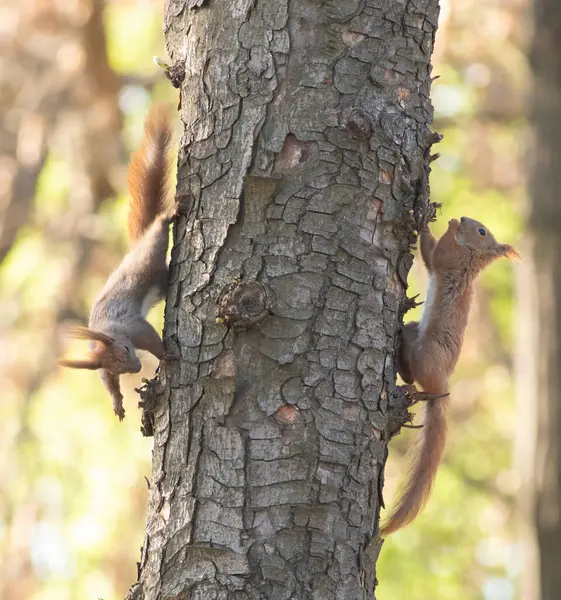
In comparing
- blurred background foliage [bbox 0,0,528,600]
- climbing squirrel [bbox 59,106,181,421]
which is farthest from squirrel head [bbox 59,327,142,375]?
blurred background foliage [bbox 0,0,528,600]

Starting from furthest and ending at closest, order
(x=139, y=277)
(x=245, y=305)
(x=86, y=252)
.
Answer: (x=86, y=252), (x=139, y=277), (x=245, y=305)

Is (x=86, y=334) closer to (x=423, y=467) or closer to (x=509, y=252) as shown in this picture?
(x=423, y=467)

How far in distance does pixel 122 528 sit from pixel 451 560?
351cm

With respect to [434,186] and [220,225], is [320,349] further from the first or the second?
[434,186]

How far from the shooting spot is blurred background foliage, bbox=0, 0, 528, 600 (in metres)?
6.57

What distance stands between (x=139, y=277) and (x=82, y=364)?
31 centimetres

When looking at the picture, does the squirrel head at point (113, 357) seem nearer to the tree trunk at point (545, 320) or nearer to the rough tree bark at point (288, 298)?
the rough tree bark at point (288, 298)

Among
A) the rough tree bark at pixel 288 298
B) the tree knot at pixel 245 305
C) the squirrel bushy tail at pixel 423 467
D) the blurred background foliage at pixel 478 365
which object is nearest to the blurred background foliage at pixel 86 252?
the blurred background foliage at pixel 478 365

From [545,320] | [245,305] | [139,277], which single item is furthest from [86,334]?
[545,320]

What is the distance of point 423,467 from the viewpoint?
2.94 m

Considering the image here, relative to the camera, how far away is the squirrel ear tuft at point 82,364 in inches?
104

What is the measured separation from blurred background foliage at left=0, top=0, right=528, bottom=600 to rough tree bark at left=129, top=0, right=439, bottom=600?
12.2ft

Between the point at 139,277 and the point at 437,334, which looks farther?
the point at 437,334

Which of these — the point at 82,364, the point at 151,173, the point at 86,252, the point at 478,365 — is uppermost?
the point at 478,365
